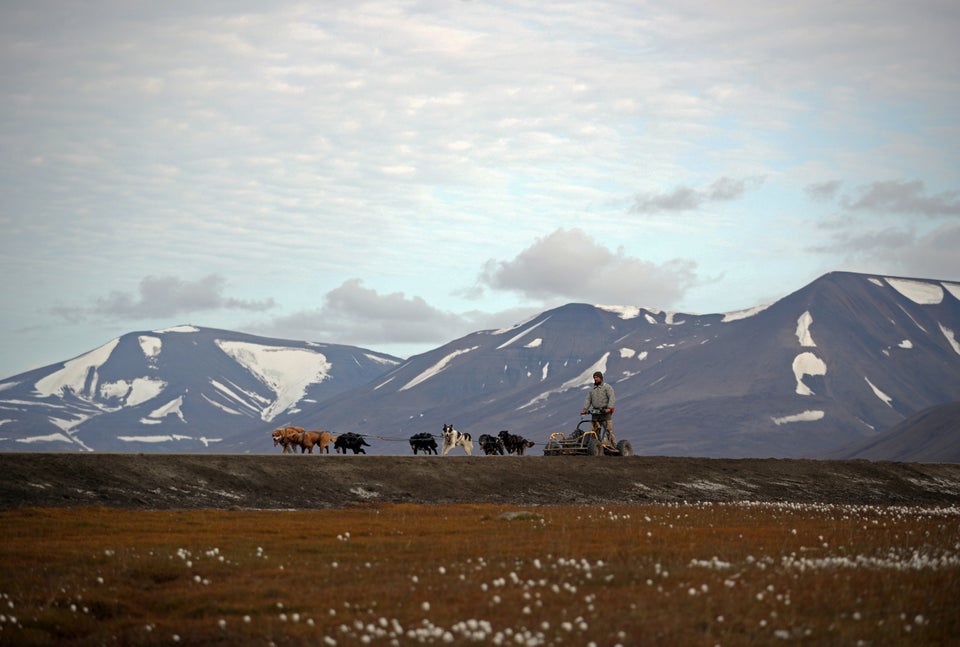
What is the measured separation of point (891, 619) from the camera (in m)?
22.2

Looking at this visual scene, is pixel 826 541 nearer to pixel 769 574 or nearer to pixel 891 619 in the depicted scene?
pixel 769 574

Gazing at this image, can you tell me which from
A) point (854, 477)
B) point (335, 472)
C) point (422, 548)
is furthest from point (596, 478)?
point (422, 548)

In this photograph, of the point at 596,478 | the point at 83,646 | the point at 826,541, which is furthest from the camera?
the point at 596,478

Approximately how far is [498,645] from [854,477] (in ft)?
189

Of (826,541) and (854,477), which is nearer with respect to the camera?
(826,541)

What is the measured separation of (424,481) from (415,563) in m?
25.4

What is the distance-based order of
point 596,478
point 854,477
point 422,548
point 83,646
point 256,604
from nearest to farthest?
point 83,646 → point 256,604 → point 422,548 → point 596,478 → point 854,477

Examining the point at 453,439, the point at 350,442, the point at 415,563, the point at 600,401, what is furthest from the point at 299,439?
the point at 415,563

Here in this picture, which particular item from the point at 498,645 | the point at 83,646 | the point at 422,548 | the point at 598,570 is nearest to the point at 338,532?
the point at 422,548

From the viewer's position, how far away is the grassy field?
2164 cm

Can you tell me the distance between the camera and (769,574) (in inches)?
1061

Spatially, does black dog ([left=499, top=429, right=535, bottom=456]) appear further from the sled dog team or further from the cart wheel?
the cart wheel

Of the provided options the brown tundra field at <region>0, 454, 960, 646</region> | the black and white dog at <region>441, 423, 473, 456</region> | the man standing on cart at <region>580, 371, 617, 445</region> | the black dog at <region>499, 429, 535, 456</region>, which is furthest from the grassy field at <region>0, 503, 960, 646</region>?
the black dog at <region>499, 429, 535, 456</region>

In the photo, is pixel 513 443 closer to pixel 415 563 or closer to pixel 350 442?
pixel 350 442
